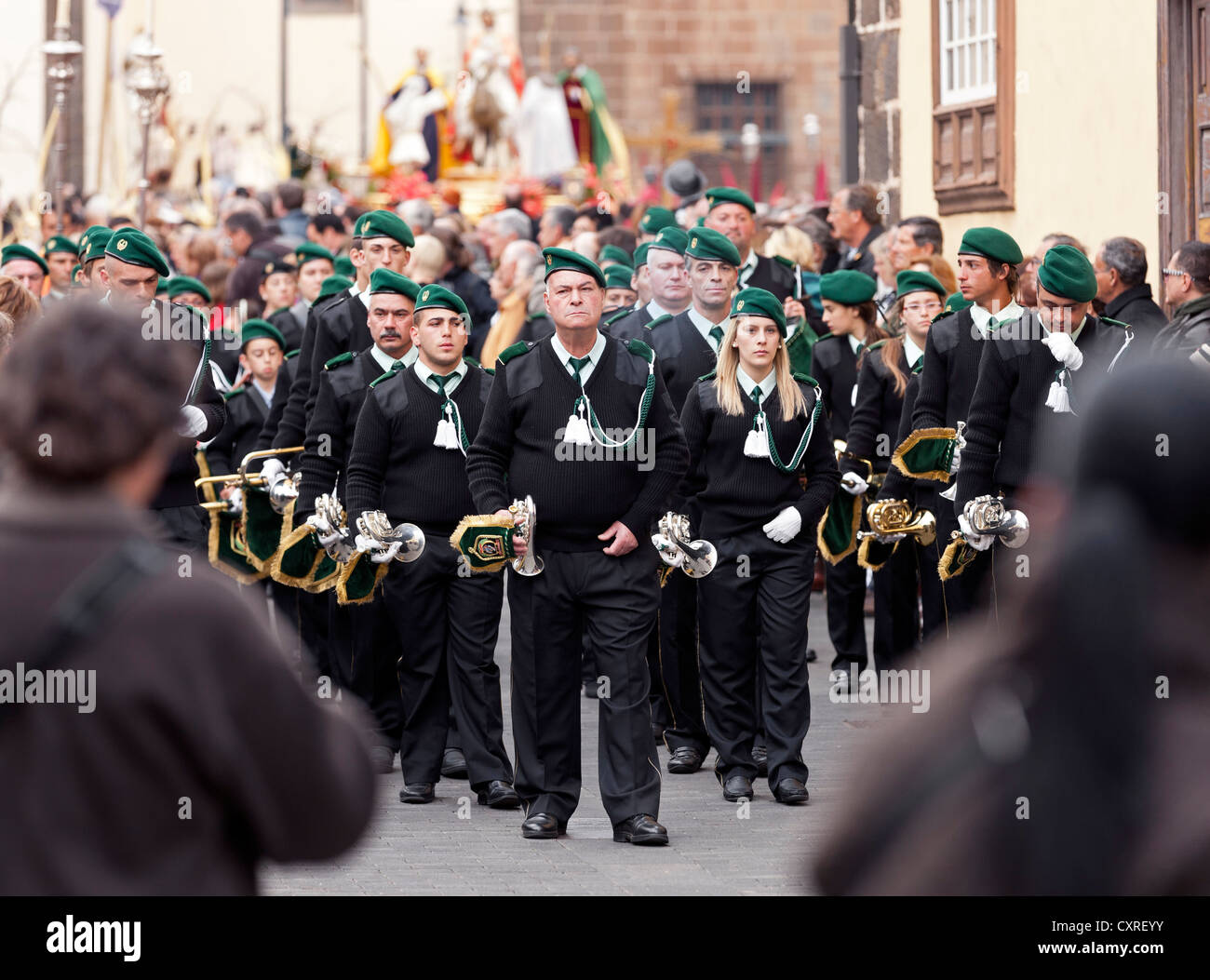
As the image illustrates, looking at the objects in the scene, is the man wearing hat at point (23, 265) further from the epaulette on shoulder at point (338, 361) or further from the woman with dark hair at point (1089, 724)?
the woman with dark hair at point (1089, 724)

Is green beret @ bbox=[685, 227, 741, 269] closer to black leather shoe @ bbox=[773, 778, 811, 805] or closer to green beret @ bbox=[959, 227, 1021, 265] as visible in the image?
green beret @ bbox=[959, 227, 1021, 265]

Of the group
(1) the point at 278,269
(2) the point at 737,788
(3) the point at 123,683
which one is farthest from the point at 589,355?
(1) the point at 278,269

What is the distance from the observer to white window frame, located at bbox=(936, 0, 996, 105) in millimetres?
14422

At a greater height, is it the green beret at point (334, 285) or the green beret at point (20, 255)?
the green beret at point (20, 255)

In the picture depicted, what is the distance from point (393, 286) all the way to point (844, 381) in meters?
2.96

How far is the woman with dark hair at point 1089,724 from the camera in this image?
93.0 inches

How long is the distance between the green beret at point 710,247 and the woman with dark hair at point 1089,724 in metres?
6.59

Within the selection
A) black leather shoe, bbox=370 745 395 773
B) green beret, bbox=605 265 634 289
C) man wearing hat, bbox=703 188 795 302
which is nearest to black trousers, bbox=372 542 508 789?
black leather shoe, bbox=370 745 395 773

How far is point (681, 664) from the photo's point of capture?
9.16 meters

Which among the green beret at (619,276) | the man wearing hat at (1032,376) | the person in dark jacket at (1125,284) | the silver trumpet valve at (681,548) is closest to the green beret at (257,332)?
the green beret at (619,276)

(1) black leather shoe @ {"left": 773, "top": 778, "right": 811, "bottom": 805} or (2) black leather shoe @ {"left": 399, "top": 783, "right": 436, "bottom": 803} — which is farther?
(2) black leather shoe @ {"left": 399, "top": 783, "right": 436, "bottom": 803}

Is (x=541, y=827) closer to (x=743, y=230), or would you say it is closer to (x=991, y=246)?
(x=991, y=246)

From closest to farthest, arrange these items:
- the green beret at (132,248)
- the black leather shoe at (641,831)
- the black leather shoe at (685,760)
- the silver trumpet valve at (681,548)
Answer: the black leather shoe at (641,831) → the silver trumpet valve at (681,548) → the green beret at (132,248) → the black leather shoe at (685,760)

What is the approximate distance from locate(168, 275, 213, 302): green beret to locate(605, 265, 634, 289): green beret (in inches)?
87.2
